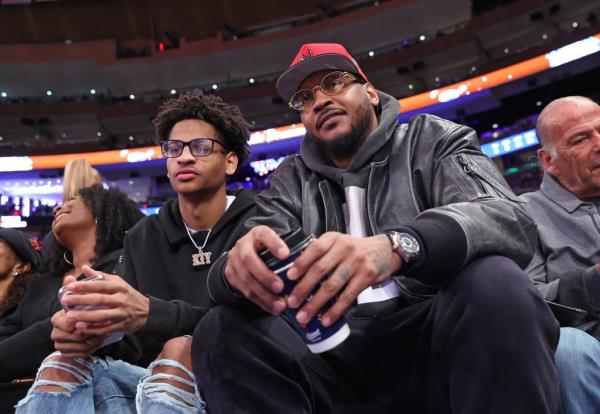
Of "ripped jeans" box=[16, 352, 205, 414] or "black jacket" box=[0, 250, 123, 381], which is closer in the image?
"ripped jeans" box=[16, 352, 205, 414]

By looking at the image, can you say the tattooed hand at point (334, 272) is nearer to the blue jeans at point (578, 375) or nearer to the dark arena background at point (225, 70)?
the blue jeans at point (578, 375)

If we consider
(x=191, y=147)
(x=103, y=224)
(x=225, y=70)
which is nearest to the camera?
(x=191, y=147)

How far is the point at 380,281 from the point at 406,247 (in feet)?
0.31

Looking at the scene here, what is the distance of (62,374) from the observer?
1578mm

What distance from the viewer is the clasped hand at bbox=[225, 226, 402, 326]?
39.2 inches

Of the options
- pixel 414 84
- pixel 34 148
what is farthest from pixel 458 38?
pixel 34 148

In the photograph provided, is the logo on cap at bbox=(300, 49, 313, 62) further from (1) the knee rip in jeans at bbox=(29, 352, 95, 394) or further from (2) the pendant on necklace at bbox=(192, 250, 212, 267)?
(1) the knee rip in jeans at bbox=(29, 352, 95, 394)

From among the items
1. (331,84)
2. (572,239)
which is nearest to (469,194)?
(331,84)

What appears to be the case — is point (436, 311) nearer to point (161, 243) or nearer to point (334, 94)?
point (334, 94)

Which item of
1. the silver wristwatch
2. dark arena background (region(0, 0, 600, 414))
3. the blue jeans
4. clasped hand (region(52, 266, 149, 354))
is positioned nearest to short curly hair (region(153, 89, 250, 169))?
clasped hand (region(52, 266, 149, 354))

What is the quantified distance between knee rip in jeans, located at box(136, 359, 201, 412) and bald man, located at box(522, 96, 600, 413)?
111 cm

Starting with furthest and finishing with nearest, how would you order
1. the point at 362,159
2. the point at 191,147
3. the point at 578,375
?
the point at 191,147 < the point at 362,159 < the point at 578,375

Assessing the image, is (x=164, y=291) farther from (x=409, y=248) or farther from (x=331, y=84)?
(x=409, y=248)

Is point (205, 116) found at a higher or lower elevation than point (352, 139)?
higher
